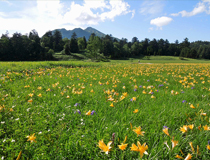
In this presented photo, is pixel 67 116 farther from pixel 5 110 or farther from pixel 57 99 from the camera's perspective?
pixel 5 110

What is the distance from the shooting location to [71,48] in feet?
222

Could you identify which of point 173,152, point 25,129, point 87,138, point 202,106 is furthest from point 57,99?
point 202,106

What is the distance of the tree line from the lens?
44094 mm

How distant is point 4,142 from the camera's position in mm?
1452

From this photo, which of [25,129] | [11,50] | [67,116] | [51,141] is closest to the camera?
[51,141]

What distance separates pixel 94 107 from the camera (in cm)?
230

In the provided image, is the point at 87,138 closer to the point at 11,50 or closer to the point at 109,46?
the point at 11,50

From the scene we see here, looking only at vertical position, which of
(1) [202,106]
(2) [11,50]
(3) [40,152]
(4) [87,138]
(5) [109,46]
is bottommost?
(3) [40,152]

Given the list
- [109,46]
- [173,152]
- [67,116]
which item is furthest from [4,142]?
[109,46]

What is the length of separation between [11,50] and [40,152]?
55.7 m

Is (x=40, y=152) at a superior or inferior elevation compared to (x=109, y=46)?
inferior

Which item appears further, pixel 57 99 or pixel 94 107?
pixel 57 99

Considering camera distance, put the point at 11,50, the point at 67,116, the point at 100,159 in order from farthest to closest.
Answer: the point at 11,50 → the point at 67,116 → the point at 100,159

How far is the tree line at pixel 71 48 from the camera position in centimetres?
4409
